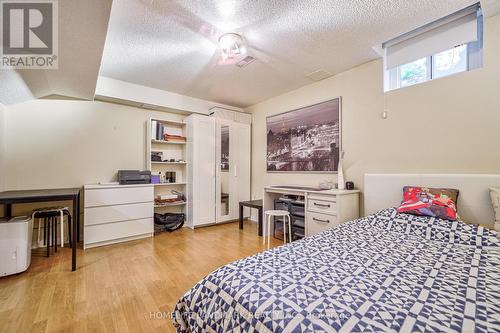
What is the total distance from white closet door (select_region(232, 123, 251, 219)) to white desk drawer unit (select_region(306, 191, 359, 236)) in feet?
5.98

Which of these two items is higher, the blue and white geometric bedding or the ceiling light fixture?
the ceiling light fixture

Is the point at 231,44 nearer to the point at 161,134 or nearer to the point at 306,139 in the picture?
the point at 306,139

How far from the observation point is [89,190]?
2.86 m

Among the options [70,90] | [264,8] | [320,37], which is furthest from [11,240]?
[320,37]

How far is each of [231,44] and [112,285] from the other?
2628mm

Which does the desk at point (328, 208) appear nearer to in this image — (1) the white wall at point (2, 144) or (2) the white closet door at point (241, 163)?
(2) the white closet door at point (241, 163)

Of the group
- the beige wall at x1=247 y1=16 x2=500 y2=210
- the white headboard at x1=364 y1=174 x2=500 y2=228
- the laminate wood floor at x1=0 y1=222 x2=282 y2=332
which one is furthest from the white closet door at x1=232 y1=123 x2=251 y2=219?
the white headboard at x1=364 y1=174 x2=500 y2=228

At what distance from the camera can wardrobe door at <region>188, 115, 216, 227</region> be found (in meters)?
3.85

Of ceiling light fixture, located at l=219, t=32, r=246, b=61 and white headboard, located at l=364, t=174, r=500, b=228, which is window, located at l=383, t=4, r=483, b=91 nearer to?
white headboard, located at l=364, t=174, r=500, b=228

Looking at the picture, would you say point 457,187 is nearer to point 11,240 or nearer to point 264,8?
point 264,8

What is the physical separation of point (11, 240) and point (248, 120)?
380cm

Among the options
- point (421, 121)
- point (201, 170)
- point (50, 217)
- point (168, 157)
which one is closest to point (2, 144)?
point (50, 217)

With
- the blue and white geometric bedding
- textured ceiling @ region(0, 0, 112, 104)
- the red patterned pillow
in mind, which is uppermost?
textured ceiling @ region(0, 0, 112, 104)

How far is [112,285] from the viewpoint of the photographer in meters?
1.97
